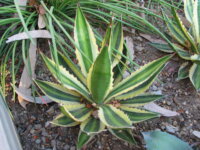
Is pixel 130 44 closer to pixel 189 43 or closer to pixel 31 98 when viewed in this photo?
pixel 189 43

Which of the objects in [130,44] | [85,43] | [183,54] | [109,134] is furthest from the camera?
[130,44]

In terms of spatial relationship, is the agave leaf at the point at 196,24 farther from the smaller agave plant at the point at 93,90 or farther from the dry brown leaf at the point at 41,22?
the dry brown leaf at the point at 41,22

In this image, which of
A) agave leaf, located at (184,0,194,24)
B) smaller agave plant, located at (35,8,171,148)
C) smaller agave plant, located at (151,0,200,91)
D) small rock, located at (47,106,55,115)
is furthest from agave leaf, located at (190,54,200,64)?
small rock, located at (47,106,55,115)

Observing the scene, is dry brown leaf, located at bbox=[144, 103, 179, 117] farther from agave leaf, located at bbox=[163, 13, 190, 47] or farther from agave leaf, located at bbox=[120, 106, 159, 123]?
agave leaf, located at bbox=[163, 13, 190, 47]

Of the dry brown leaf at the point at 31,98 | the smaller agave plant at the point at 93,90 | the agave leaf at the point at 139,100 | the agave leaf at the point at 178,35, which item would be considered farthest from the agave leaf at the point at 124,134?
the agave leaf at the point at 178,35

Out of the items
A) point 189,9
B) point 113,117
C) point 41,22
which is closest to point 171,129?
point 113,117
